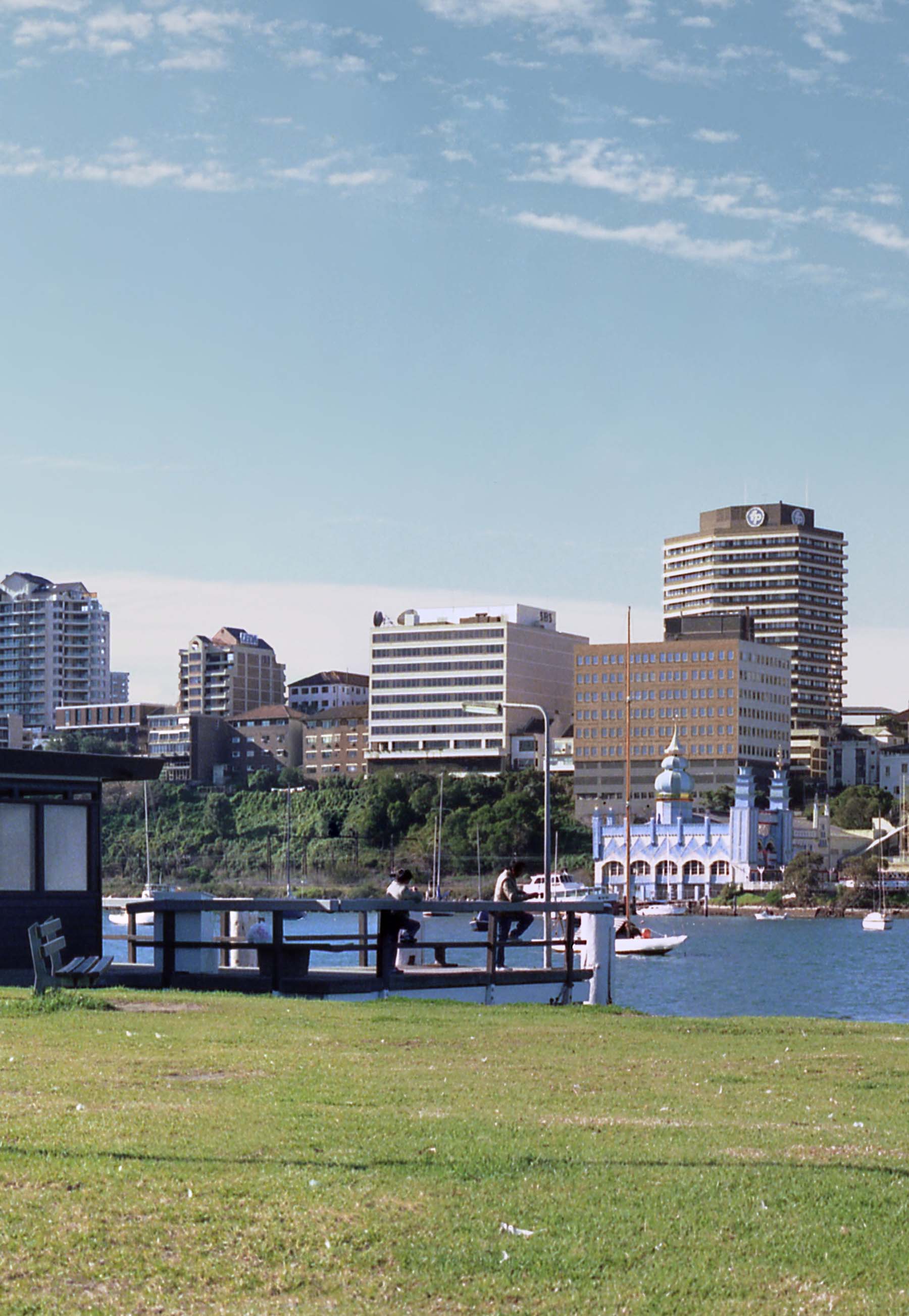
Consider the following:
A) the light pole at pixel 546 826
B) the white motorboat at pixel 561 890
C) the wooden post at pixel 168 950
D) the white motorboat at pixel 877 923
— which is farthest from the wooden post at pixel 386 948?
the white motorboat at pixel 877 923

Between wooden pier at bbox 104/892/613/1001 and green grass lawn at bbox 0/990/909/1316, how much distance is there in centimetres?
805

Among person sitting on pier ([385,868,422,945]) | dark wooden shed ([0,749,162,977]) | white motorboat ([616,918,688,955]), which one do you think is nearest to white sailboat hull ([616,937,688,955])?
white motorboat ([616,918,688,955])

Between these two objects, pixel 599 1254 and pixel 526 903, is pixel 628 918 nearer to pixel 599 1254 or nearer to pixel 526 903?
pixel 526 903

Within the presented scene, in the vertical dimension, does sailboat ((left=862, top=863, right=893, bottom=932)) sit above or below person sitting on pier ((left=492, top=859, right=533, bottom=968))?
below

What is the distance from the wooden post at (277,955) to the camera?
85.5 feet

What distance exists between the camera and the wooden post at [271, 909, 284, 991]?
2605 centimetres

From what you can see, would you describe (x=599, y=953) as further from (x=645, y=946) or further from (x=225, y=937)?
(x=645, y=946)

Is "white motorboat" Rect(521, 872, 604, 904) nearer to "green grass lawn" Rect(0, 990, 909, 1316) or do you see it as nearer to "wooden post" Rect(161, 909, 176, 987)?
"wooden post" Rect(161, 909, 176, 987)

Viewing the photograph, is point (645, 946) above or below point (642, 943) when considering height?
below

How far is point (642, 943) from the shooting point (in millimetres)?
107438

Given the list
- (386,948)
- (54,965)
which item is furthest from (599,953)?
(54,965)

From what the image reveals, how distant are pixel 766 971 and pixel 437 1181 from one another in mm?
88077

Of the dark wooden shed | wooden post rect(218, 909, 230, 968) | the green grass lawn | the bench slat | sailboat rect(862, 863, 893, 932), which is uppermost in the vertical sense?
the dark wooden shed

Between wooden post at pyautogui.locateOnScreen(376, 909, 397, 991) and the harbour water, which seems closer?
wooden post at pyautogui.locateOnScreen(376, 909, 397, 991)
